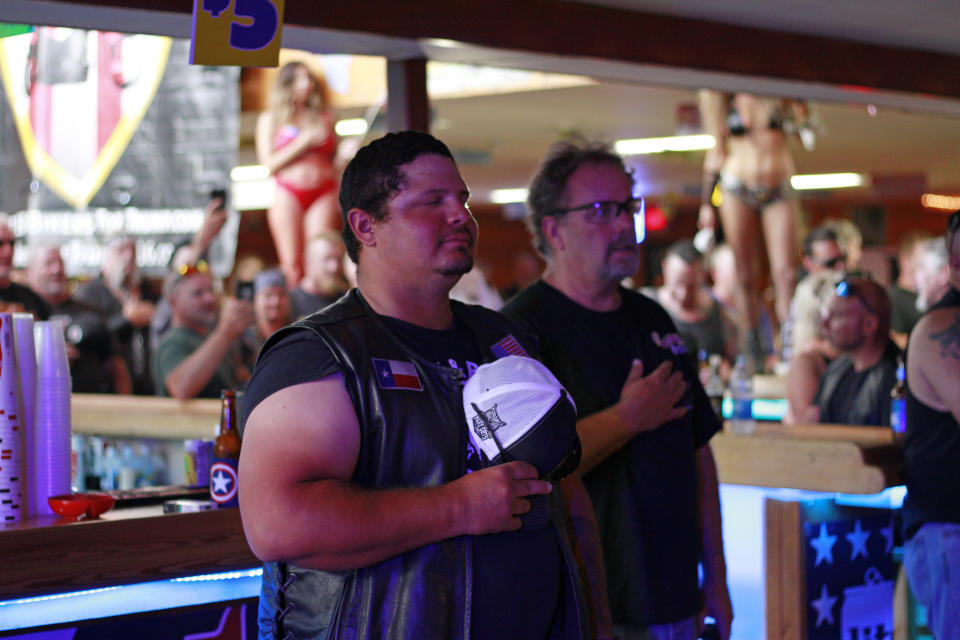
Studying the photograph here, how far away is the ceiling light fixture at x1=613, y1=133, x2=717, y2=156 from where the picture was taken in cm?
1109

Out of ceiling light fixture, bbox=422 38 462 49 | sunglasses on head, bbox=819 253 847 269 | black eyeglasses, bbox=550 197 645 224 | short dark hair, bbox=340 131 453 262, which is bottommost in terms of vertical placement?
sunglasses on head, bbox=819 253 847 269

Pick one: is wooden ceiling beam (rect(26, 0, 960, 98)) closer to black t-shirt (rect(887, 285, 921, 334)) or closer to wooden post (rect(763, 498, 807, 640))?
wooden post (rect(763, 498, 807, 640))

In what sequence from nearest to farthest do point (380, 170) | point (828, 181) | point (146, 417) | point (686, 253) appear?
point (380, 170) → point (146, 417) → point (686, 253) → point (828, 181)

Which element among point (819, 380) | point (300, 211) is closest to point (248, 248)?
point (300, 211)

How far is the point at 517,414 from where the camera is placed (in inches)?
78.2

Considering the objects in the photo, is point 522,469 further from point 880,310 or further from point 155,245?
point 155,245

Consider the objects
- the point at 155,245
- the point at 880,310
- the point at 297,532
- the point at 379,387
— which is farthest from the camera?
the point at 155,245

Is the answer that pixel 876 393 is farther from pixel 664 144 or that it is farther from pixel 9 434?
pixel 664 144

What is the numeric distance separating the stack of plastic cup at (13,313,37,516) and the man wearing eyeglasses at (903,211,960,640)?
2.30 meters

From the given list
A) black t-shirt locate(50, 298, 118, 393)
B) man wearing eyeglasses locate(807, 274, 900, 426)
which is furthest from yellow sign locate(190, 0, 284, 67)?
black t-shirt locate(50, 298, 118, 393)

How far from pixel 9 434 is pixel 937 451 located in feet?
7.97

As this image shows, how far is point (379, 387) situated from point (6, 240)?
4458 millimetres

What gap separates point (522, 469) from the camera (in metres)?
2.00

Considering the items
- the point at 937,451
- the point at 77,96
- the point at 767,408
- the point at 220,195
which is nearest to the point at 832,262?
the point at 767,408
